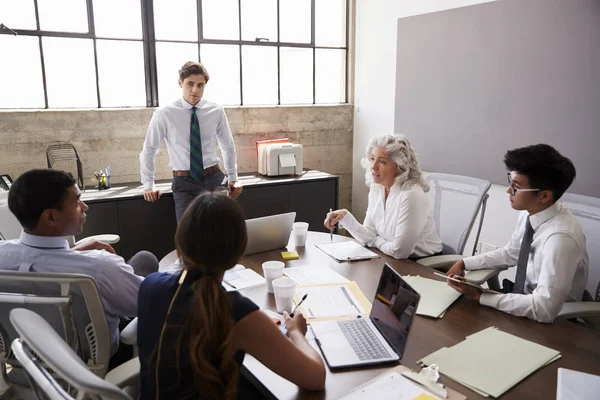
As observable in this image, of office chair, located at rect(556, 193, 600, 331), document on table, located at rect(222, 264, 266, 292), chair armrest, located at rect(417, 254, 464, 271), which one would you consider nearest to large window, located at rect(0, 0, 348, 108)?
document on table, located at rect(222, 264, 266, 292)

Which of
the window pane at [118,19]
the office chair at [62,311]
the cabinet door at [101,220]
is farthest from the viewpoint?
the window pane at [118,19]

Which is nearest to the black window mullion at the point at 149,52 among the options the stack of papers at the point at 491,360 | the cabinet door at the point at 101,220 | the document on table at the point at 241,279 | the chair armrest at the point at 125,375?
the cabinet door at the point at 101,220

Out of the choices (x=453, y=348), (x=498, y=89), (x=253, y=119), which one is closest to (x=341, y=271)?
(x=453, y=348)

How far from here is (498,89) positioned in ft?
11.1

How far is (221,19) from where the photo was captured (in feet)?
14.1

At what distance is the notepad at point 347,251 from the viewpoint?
7.30 feet

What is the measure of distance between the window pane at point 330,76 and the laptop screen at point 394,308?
3.64 meters

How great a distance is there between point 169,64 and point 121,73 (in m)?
0.40

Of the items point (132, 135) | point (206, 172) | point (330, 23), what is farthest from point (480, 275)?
point (330, 23)

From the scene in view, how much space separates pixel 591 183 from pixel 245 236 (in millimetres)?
2565

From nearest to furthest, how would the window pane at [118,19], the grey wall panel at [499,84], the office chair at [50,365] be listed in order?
1. the office chair at [50,365]
2. the grey wall panel at [499,84]
3. the window pane at [118,19]

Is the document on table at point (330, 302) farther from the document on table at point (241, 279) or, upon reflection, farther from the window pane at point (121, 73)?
the window pane at point (121, 73)

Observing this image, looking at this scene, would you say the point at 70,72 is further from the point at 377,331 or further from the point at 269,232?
the point at 377,331

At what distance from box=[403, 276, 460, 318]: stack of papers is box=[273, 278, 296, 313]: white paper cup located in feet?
1.34
